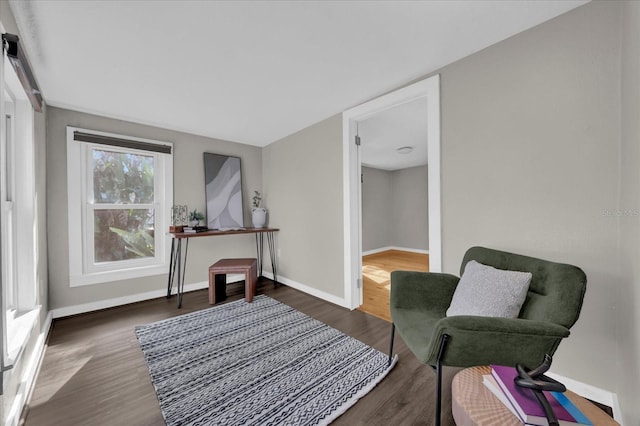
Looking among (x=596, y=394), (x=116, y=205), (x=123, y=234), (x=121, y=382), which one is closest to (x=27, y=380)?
(x=121, y=382)

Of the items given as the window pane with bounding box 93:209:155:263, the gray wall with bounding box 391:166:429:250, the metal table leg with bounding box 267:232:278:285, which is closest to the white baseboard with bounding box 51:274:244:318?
the window pane with bounding box 93:209:155:263

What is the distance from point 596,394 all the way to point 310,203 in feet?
8.89

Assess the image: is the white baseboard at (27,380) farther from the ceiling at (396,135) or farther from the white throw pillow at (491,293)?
the ceiling at (396,135)

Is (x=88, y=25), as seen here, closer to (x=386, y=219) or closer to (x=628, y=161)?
(x=628, y=161)

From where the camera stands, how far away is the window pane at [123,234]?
283 cm

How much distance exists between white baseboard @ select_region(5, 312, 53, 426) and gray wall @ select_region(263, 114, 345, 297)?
A: 2366 mm

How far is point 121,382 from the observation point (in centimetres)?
159

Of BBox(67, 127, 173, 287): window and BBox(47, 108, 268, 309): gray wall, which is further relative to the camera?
BBox(67, 127, 173, 287): window

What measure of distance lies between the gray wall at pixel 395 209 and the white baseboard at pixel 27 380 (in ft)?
17.2

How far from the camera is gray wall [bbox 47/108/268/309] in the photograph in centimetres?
253

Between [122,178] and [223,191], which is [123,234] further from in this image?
[223,191]

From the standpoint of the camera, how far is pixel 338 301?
2846mm

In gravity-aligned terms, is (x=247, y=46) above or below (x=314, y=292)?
above

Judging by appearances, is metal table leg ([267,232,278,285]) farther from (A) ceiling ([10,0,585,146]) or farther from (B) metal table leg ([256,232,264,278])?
(A) ceiling ([10,0,585,146])
